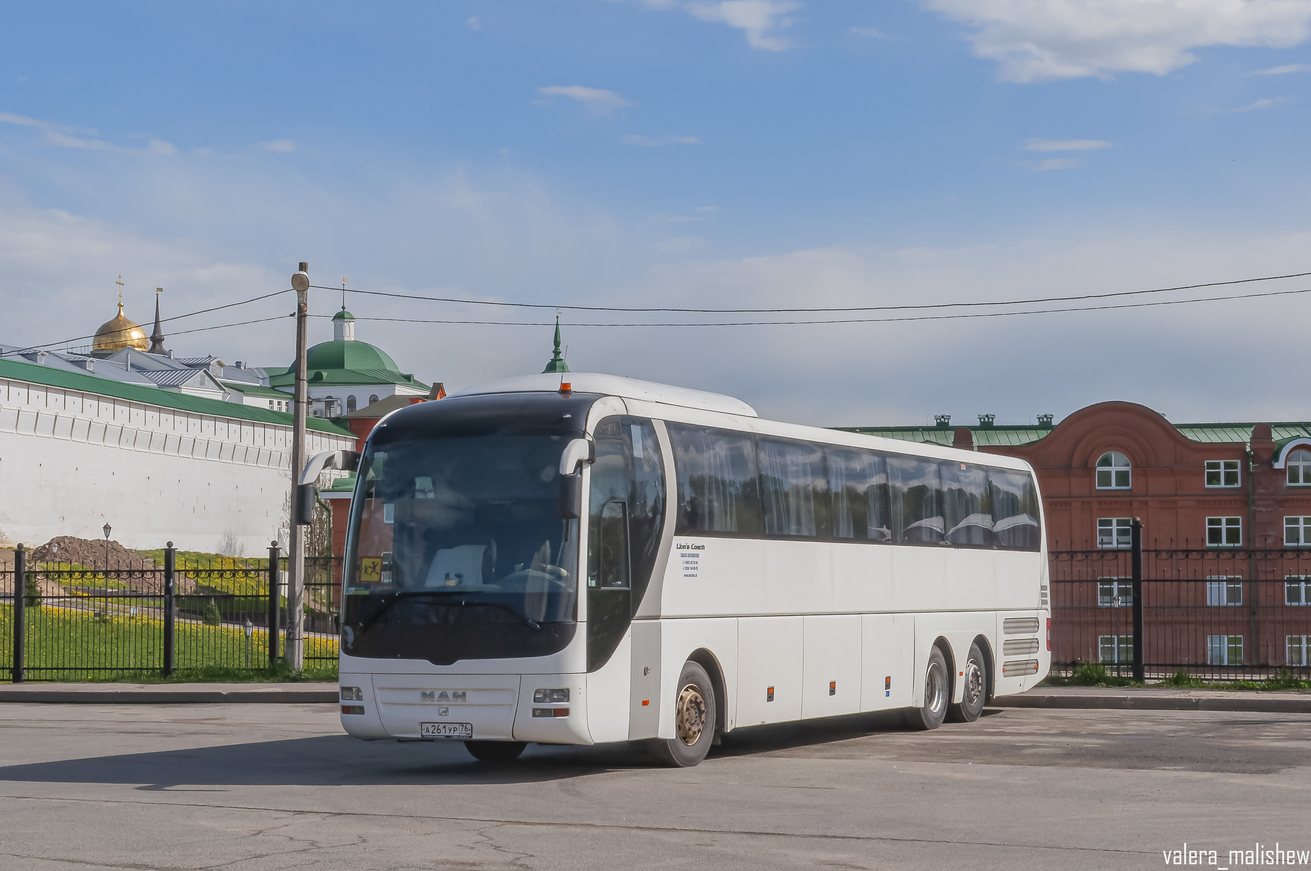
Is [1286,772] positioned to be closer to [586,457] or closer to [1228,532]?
[586,457]

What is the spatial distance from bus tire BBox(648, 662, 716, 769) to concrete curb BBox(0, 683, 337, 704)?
991 centimetres

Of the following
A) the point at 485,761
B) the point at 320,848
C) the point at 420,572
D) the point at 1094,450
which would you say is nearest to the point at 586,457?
the point at 420,572

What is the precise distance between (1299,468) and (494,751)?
Answer: 194 feet

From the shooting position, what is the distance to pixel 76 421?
71562 mm

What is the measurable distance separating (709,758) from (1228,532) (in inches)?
2197

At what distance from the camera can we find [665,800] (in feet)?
33.3

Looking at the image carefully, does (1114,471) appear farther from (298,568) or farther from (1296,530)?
(298,568)

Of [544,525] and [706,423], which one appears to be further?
[706,423]

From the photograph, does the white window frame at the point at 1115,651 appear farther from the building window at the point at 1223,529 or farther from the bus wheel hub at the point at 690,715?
the building window at the point at 1223,529

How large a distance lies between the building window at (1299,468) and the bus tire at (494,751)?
58.6 m

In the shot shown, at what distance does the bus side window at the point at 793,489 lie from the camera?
45.1ft

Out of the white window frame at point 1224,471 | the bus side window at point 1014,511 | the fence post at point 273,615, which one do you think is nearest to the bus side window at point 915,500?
the bus side window at point 1014,511

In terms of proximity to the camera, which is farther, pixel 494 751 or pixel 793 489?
pixel 793 489

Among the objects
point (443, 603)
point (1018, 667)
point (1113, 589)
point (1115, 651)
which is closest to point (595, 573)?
point (443, 603)
